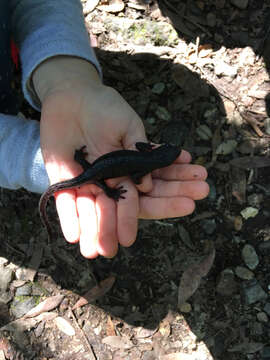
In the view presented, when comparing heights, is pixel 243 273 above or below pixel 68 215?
below

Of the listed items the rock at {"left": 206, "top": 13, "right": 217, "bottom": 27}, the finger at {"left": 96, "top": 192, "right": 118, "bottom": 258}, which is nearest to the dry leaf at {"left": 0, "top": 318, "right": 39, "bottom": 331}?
the finger at {"left": 96, "top": 192, "right": 118, "bottom": 258}

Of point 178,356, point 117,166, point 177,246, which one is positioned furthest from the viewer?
point 177,246

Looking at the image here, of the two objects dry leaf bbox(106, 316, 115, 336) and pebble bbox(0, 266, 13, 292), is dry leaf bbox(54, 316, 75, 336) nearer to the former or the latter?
dry leaf bbox(106, 316, 115, 336)

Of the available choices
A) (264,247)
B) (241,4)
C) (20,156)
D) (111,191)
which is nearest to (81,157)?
(111,191)

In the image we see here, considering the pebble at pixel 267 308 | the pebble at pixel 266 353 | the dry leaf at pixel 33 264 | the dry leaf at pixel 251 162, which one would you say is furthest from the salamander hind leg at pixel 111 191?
the pebble at pixel 266 353

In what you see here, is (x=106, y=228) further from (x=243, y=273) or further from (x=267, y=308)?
(x=267, y=308)

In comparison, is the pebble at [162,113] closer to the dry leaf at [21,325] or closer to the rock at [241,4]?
the rock at [241,4]
